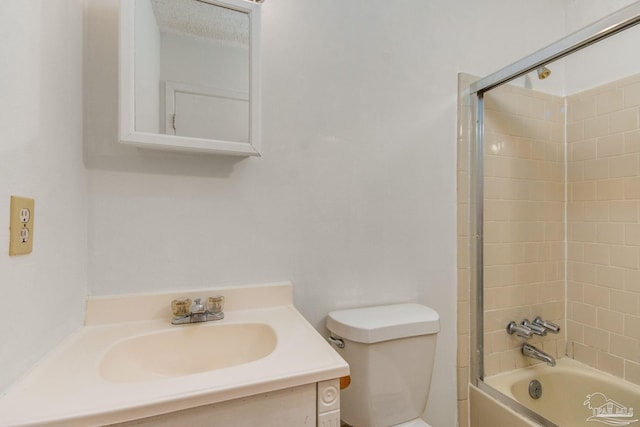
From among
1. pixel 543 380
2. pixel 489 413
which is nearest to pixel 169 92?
pixel 489 413

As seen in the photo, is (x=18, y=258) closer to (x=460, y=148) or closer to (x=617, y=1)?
(x=460, y=148)

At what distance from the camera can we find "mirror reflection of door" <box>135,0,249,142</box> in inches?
35.9

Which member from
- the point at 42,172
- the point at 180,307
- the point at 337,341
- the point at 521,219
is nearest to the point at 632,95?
the point at 521,219

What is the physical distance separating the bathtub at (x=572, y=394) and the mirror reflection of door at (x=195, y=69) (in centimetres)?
153

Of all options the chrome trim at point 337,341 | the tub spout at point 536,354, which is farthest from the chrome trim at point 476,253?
the chrome trim at point 337,341

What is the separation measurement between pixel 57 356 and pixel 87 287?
9.5 inches

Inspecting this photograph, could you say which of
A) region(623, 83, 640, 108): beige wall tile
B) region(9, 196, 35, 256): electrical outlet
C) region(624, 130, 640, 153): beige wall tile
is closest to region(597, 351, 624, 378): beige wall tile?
region(624, 130, 640, 153): beige wall tile

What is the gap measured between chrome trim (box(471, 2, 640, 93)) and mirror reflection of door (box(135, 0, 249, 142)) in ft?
3.44

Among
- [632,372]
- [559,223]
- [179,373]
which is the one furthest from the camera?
[559,223]

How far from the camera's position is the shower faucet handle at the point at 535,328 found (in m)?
1.47

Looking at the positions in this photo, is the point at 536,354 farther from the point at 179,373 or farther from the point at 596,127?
the point at 179,373

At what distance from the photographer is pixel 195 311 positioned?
919 millimetres

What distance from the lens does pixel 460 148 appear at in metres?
1.41

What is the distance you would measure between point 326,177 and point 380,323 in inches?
21.6
